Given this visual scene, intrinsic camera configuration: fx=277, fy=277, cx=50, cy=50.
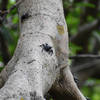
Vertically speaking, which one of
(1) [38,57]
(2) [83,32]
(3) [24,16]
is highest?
(3) [24,16]

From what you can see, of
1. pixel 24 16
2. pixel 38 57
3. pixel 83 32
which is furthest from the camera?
pixel 83 32

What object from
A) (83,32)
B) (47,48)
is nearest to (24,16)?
(47,48)

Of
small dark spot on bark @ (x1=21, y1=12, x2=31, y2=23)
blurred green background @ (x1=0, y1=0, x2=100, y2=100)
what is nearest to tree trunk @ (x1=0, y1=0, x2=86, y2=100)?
small dark spot on bark @ (x1=21, y1=12, x2=31, y2=23)

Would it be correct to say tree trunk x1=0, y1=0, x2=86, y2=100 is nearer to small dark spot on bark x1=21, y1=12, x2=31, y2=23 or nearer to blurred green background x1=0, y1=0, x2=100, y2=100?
small dark spot on bark x1=21, y1=12, x2=31, y2=23

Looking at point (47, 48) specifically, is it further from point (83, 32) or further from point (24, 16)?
point (83, 32)

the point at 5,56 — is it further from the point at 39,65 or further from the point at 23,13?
the point at 39,65

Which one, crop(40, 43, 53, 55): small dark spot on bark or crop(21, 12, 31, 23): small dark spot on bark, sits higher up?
crop(21, 12, 31, 23): small dark spot on bark

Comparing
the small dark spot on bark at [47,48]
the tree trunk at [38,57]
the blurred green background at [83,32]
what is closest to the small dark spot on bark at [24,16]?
the tree trunk at [38,57]

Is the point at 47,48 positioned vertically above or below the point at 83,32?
above

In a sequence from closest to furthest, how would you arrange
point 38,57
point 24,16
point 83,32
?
point 38,57
point 24,16
point 83,32

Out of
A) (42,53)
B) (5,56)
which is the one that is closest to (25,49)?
(42,53)
